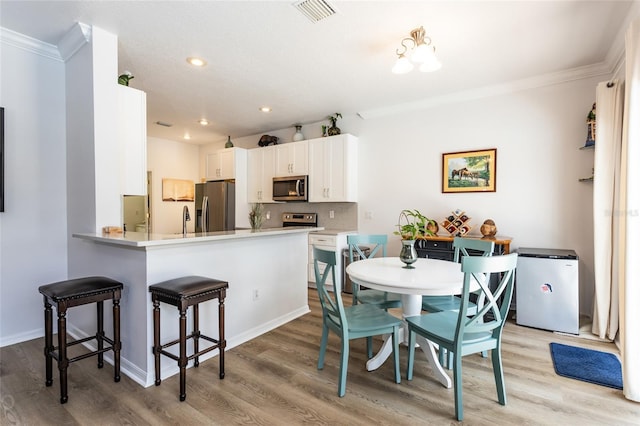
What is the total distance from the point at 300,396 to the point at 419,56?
8.10 feet

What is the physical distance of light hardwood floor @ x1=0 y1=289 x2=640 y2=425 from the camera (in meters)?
1.76

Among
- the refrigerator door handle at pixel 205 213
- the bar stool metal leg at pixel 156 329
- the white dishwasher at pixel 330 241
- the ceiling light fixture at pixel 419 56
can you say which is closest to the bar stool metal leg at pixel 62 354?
the bar stool metal leg at pixel 156 329

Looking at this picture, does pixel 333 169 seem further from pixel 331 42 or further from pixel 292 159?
pixel 331 42

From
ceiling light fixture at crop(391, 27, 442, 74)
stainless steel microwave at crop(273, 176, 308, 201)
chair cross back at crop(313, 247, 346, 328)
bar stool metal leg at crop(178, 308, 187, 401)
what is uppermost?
ceiling light fixture at crop(391, 27, 442, 74)

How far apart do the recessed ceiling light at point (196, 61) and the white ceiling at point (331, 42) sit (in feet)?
0.20

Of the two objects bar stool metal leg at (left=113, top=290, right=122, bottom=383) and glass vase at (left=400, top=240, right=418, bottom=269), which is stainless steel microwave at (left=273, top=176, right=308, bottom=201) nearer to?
glass vase at (left=400, top=240, right=418, bottom=269)

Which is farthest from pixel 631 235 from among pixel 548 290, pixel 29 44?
pixel 29 44

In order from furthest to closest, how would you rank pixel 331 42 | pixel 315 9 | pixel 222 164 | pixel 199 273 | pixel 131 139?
1. pixel 222 164
2. pixel 131 139
3. pixel 331 42
4. pixel 199 273
5. pixel 315 9

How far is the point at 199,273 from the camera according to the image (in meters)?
2.46

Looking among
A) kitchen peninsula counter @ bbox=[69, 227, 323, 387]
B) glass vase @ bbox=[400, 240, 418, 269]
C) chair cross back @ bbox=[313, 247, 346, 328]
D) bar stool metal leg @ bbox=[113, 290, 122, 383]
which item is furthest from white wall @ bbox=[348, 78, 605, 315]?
bar stool metal leg @ bbox=[113, 290, 122, 383]

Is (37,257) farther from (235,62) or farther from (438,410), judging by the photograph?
(438,410)

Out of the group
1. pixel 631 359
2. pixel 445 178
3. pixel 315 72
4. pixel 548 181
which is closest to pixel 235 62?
pixel 315 72

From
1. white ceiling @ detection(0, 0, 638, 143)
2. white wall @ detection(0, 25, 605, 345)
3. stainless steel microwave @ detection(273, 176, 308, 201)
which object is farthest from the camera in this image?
stainless steel microwave @ detection(273, 176, 308, 201)

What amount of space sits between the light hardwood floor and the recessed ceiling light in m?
2.61
